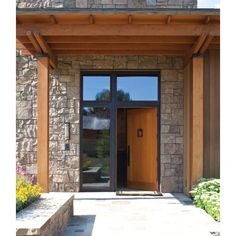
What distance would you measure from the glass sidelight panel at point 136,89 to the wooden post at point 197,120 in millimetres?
1468

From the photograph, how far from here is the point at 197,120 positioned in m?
6.27

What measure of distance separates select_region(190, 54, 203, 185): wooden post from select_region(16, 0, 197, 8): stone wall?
2.01 metres

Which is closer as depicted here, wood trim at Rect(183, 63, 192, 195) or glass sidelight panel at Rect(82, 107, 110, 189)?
wood trim at Rect(183, 63, 192, 195)

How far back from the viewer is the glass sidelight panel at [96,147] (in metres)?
7.53

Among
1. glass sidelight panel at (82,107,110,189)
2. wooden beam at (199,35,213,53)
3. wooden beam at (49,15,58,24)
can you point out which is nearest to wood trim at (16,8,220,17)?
wooden beam at (49,15,58,24)

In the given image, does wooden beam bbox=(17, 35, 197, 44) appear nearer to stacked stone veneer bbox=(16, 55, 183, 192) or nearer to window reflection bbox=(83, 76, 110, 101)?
stacked stone veneer bbox=(16, 55, 183, 192)

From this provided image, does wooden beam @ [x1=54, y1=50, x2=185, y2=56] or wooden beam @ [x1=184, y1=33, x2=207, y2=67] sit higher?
wooden beam @ [x1=54, y1=50, x2=185, y2=56]

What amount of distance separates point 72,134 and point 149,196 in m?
2.26

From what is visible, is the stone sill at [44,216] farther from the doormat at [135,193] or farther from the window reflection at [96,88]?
the window reflection at [96,88]

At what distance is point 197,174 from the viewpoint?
620cm

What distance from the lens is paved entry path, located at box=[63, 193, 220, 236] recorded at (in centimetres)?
420

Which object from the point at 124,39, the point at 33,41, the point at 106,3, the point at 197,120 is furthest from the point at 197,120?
the point at 106,3

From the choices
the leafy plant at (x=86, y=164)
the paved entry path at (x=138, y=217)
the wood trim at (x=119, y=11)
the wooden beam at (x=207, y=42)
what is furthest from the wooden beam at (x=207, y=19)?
the leafy plant at (x=86, y=164)
